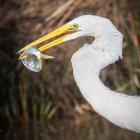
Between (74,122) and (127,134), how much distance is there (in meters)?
1.37

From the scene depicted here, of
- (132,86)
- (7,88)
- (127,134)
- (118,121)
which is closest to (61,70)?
(7,88)

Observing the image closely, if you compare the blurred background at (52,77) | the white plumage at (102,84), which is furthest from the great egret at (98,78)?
the blurred background at (52,77)

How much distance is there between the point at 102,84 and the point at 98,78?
0.19 feet

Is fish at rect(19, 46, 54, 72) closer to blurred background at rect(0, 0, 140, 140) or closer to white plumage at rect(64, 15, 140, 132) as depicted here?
white plumage at rect(64, 15, 140, 132)

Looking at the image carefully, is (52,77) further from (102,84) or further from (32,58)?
(102,84)

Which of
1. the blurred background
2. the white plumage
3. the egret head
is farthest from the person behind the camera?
the blurred background

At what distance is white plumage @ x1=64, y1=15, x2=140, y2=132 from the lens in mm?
2803

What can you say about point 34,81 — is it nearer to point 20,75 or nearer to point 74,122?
point 20,75

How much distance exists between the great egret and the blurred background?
8.46ft

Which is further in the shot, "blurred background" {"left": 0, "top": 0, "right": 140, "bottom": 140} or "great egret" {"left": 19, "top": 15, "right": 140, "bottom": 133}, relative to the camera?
"blurred background" {"left": 0, "top": 0, "right": 140, "bottom": 140}

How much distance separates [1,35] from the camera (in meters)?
7.21

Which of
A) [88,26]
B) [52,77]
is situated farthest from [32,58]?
[52,77]

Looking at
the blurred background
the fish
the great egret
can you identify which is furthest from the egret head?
the blurred background

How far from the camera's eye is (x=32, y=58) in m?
3.17
